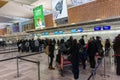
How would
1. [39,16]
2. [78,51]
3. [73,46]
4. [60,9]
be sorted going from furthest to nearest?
[39,16]
[60,9]
[78,51]
[73,46]

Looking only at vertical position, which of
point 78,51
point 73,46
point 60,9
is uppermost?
point 60,9

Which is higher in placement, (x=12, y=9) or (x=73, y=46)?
(x=12, y=9)

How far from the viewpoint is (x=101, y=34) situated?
11.1m

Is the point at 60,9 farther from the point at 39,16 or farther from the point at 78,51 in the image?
the point at 78,51

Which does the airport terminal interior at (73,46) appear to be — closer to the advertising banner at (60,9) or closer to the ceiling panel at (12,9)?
the advertising banner at (60,9)

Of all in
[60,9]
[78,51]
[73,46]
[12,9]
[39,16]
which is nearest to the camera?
[73,46]

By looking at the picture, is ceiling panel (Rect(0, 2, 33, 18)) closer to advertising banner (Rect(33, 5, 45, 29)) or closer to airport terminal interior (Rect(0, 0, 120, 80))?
airport terminal interior (Rect(0, 0, 120, 80))

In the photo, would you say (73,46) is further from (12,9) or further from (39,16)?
(12,9)

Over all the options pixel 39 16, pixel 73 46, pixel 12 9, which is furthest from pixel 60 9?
pixel 12 9

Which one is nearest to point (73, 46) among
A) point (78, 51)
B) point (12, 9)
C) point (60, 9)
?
point (78, 51)

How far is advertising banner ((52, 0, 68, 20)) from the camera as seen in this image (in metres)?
7.05

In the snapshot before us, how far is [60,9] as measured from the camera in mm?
7418

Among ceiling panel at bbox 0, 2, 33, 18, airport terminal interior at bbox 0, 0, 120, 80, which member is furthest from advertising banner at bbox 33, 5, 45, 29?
ceiling panel at bbox 0, 2, 33, 18

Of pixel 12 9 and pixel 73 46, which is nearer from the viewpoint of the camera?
pixel 73 46
